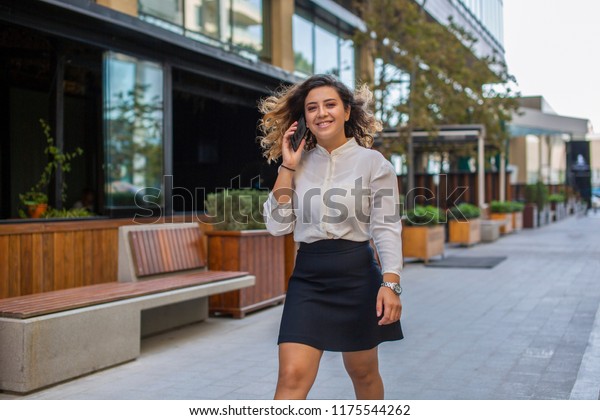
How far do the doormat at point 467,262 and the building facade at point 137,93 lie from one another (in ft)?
13.0

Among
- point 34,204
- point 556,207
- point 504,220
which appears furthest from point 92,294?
point 556,207

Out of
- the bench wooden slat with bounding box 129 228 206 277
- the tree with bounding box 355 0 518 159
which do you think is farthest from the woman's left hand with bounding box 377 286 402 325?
the tree with bounding box 355 0 518 159

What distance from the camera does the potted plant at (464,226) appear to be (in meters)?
20.6

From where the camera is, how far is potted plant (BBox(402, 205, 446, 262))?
51.8 feet

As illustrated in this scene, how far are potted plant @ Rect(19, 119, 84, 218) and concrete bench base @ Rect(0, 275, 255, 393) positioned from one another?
2094mm

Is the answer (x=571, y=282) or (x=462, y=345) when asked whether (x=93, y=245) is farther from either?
(x=571, y=282)

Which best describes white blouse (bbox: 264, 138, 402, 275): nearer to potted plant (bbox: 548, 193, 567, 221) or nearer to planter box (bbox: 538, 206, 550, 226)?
planter box (bbox: 538, 206, 550, 226)

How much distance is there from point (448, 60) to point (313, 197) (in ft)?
58.2

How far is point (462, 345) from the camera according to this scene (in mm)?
7316

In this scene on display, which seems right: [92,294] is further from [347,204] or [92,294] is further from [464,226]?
[464,226]

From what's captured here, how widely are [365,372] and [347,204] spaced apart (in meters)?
0.82

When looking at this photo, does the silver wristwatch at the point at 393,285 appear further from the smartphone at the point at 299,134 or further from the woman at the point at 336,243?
the smartphone at the point at 299,134

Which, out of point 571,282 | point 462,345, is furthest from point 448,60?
point 462,345

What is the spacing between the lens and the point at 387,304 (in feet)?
11.4
